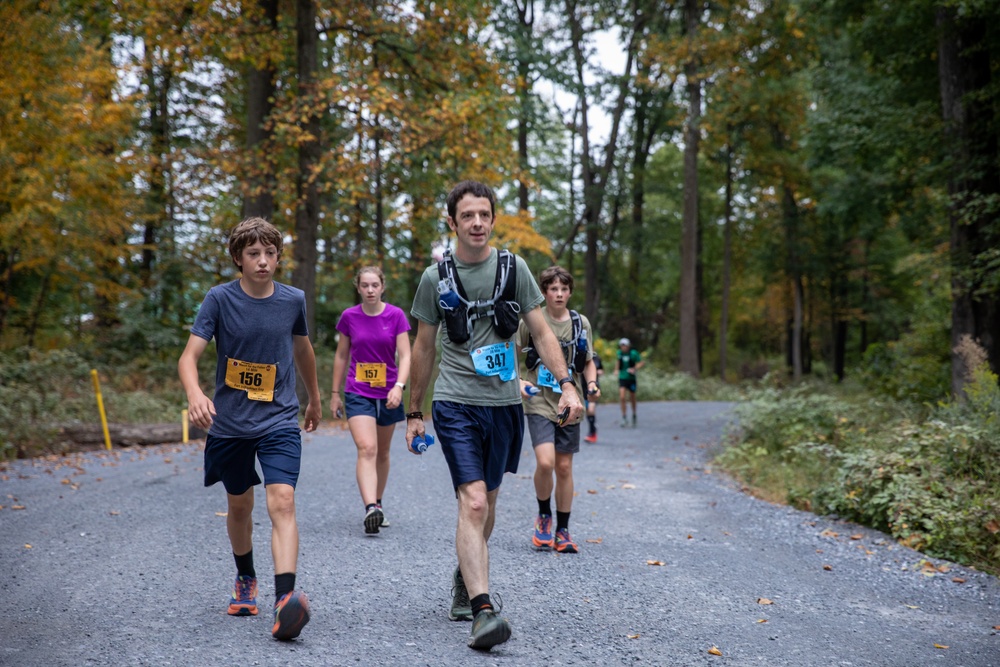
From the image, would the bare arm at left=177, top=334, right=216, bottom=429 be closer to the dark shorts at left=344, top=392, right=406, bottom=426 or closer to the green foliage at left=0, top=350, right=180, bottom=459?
the dark shorts at left=344, top=392, right=406, bottom=426

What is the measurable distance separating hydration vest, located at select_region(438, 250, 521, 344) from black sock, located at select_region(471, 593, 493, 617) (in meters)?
1.21

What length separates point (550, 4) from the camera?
31.8 m

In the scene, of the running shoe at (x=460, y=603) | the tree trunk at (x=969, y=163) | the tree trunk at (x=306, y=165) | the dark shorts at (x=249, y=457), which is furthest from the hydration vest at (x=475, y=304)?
the tree trunk at (x=306, y=165)

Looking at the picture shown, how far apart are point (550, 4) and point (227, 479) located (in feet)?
101

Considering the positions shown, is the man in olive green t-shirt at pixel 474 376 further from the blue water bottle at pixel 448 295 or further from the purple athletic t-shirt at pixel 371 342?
the purple athletic t-shirt at pixel 371 342

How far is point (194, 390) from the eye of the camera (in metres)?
3.90

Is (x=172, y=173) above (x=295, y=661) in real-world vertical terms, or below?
above

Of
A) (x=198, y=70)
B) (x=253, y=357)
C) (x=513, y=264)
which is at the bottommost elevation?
(x=253, y=357)

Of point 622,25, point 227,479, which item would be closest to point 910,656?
point 227,479

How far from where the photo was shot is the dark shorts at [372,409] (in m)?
6.77

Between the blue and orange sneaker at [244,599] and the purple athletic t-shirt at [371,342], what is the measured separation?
254 centimetres

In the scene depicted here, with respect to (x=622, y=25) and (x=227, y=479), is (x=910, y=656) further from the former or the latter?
(x=622, y=25)

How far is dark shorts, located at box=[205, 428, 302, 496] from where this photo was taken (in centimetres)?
411

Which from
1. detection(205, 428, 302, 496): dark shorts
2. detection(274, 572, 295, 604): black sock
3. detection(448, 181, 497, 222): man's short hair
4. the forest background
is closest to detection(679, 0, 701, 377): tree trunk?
the forest background
